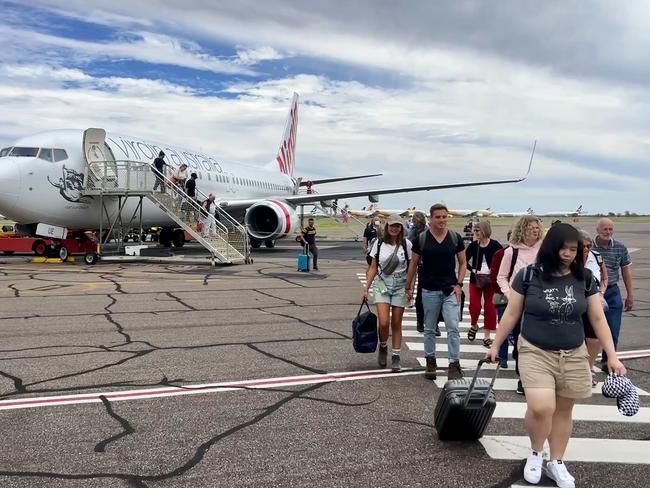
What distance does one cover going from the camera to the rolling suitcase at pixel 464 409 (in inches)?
164

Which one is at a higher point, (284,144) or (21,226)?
(284,144)

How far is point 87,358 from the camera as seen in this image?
6676mm

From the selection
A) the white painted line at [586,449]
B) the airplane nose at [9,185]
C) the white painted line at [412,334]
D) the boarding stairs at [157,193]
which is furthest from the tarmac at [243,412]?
the boarding stairs at [157,193]

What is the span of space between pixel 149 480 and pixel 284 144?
128 feet

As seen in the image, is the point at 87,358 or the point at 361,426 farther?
the point at 87,358

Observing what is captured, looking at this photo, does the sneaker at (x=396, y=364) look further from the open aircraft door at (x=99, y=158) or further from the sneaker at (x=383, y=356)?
the open aircraft door at (x=99, y=158)

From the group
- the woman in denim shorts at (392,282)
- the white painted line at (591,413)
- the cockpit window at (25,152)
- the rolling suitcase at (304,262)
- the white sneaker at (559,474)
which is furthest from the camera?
the rolling suitcase at (304,262)

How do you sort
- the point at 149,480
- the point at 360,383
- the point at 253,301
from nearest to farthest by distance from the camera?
the point at 149,480, the point at 360,383, the point at 253,301

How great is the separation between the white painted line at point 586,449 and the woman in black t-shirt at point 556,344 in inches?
16.4

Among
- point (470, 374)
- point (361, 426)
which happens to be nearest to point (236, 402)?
point (361, 426)

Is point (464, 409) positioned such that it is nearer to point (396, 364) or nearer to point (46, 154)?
point (396, 364)

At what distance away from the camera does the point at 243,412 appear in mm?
4902

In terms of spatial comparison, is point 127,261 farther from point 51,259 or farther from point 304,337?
point 304,337

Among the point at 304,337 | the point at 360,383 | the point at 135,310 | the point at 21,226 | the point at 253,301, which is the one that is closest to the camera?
the point at 360,383
